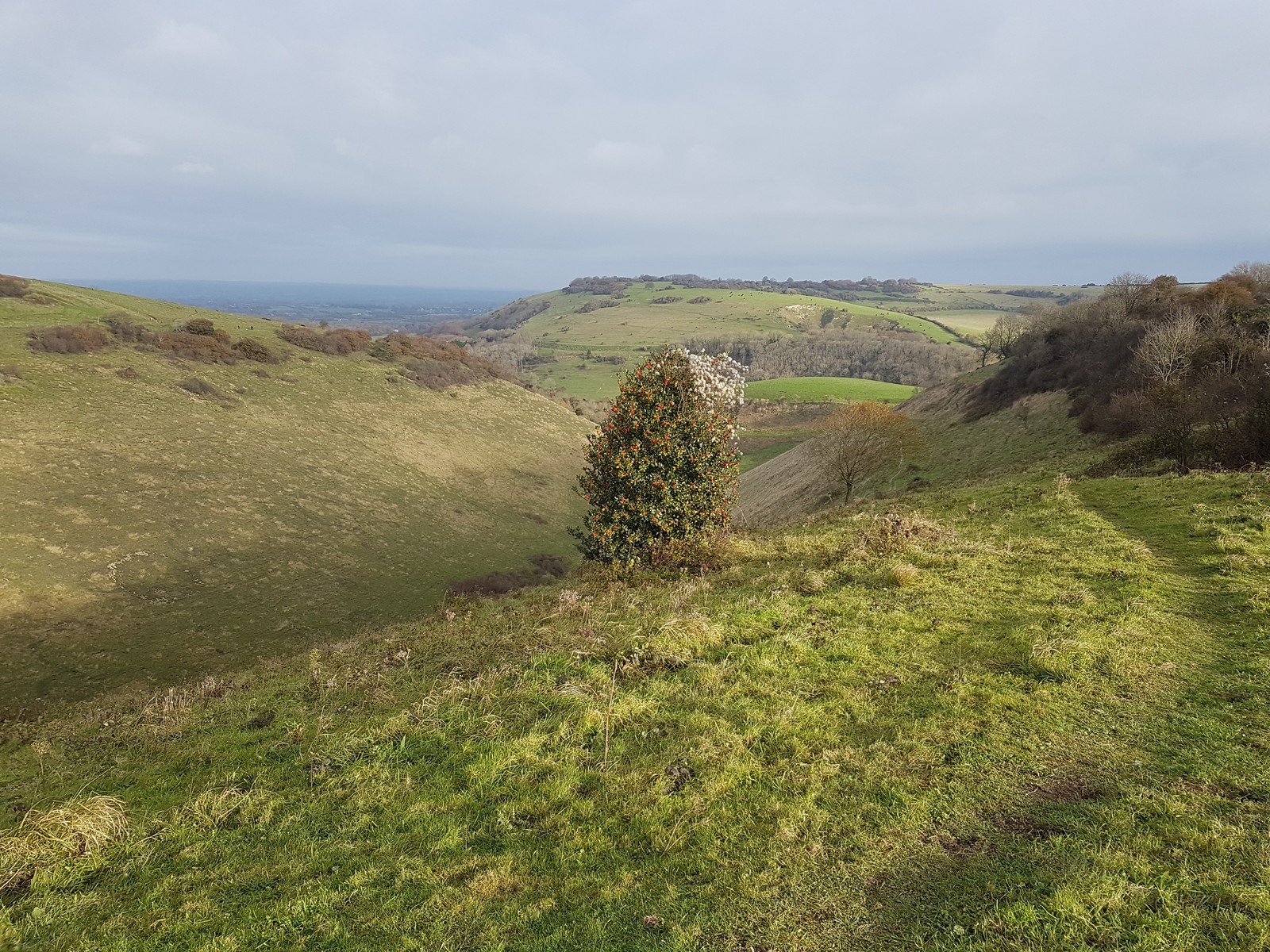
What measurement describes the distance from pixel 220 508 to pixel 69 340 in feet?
101

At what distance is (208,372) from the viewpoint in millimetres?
62688

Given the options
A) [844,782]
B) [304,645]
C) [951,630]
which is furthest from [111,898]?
[304,645]

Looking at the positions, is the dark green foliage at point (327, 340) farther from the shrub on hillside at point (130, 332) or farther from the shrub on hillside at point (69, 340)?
the shrub on hillside at point (69, 340)

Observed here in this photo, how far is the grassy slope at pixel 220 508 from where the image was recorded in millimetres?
30031

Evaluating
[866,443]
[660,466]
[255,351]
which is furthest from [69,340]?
[866,443]

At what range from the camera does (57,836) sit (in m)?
6.83

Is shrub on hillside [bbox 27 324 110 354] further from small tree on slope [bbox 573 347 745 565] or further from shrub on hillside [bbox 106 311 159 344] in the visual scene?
small tree on slope [bbox 573 347 745 565]

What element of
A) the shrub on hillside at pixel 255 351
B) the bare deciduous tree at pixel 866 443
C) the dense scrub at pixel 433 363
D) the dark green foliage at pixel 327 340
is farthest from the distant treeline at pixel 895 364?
the shrub on hillside at pixel 255 351

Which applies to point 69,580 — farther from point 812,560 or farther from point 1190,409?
point 1190,409

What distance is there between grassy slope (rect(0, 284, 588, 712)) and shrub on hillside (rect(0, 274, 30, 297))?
8.58ft

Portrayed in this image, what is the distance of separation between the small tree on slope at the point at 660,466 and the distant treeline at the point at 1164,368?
67.3 ft

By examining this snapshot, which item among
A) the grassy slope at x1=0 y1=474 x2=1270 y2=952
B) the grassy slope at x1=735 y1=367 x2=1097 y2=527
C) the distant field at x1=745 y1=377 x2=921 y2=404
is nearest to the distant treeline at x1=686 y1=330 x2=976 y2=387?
the distant field at x1=745 y1=377 x2=921 y2=404

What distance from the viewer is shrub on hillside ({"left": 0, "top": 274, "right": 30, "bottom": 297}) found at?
69125 millimetres

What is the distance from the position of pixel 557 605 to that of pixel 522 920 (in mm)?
10372
